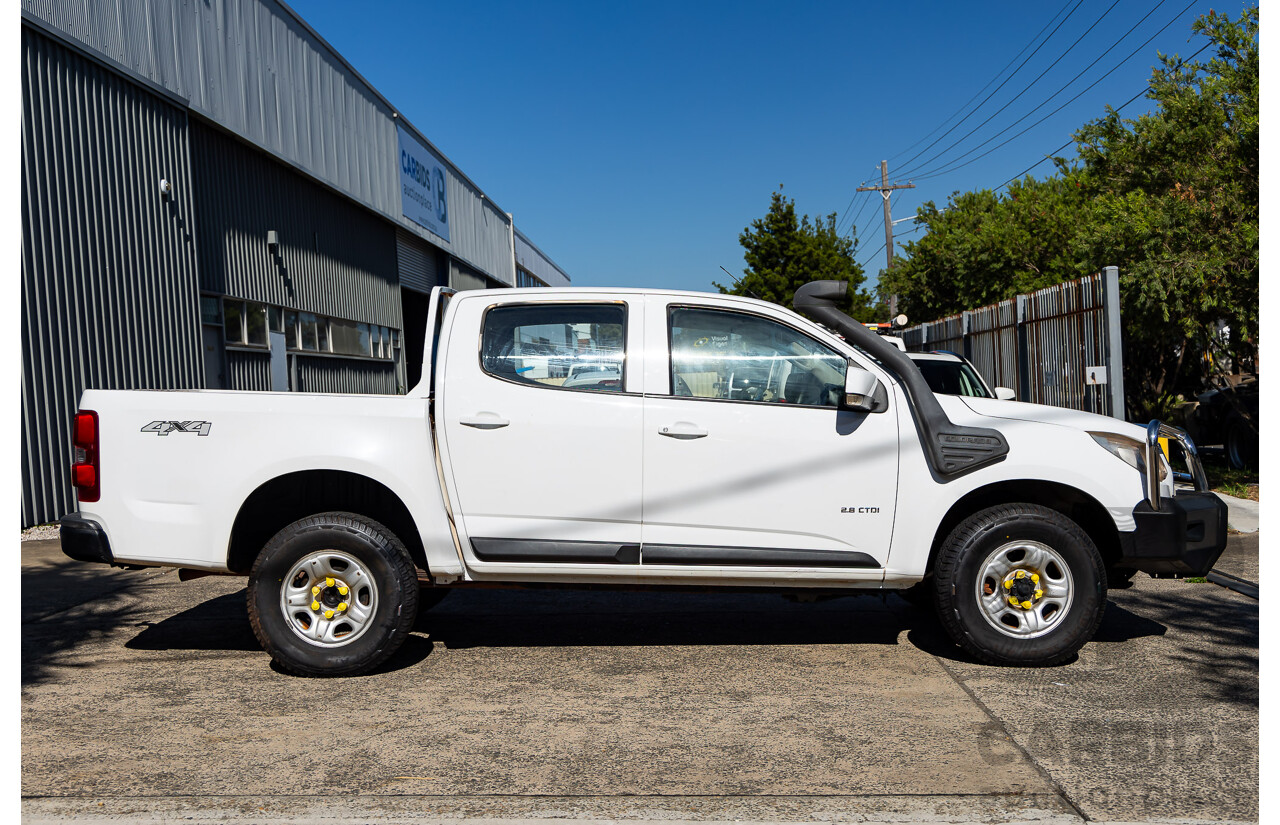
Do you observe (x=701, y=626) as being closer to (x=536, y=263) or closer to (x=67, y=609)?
(x=67, y=609)

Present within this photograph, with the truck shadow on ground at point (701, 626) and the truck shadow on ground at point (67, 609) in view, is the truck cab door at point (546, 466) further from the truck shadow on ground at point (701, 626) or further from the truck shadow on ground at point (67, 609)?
the truck shadow on ground at point (67, 609)

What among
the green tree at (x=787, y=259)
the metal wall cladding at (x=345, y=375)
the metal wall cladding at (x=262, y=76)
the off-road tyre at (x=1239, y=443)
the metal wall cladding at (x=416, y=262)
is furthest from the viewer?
the green tree at (x=787, y=259)

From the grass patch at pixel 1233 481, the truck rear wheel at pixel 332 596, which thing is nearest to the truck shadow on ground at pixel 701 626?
the truck rear wheel at pixel 332 596

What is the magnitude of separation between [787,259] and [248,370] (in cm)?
2795

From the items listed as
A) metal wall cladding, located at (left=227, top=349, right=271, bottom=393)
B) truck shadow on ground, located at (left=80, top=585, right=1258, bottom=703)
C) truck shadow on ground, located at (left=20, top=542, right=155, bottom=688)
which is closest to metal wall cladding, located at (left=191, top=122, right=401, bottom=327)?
metal wall cladding, located at (left=227, top=349, right=271, bottom=393)

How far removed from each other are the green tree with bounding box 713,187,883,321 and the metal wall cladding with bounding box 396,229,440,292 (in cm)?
1370

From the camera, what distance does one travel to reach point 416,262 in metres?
27.9

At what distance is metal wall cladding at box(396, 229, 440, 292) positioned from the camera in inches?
1030

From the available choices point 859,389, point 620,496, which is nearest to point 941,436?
point 859,389

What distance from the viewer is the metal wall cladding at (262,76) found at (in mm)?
12430

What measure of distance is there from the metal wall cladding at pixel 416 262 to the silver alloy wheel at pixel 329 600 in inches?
850

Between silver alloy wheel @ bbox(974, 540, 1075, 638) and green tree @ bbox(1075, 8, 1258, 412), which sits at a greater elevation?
green tree @ bbox(1075, 8, 1258, 412)

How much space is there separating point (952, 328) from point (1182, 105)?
19.0 ft

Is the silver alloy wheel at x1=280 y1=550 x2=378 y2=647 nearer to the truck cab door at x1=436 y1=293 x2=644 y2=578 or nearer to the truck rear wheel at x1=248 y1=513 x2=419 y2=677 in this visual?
the truck rear wheel at x1=248 y1=513 x2=419 y2=677
